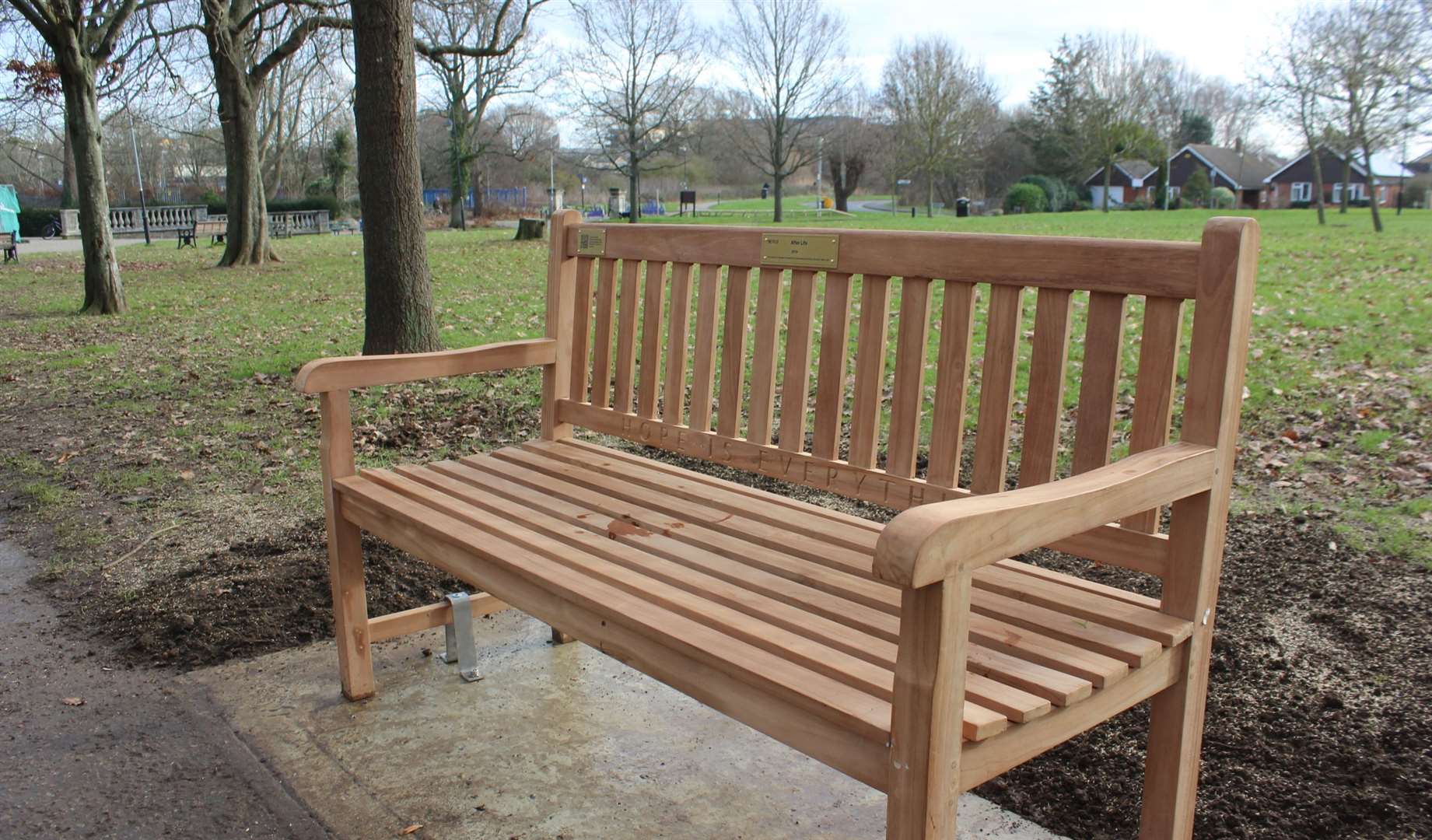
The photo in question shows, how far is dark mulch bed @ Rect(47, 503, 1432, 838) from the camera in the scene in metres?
2.40

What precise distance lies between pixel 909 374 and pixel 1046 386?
34 cm

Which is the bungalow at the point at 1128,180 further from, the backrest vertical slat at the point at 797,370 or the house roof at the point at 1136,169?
the backrest vertical slat at the point at 797,370

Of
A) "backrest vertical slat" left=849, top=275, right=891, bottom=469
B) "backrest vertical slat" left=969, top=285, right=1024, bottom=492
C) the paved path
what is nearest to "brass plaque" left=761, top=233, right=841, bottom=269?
"backrest vertical slat" left=849, top=275, right=891, bottom=469

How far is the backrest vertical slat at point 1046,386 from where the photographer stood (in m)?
2.17

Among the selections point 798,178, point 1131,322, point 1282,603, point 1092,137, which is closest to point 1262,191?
point 1092,137

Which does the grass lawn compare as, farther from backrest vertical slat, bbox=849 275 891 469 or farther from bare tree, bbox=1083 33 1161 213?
bare tree, bbox=1083 33 1161 213

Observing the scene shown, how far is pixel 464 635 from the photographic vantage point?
320cm

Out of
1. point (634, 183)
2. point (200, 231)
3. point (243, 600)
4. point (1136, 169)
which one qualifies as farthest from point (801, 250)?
point (1136, 169)

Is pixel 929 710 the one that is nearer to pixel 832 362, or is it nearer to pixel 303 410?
pixel 832 362

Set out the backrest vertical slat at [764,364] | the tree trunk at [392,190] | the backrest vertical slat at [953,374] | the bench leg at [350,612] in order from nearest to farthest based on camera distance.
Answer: the backrest vertical slat at [953,374] < the backrest vertical slat at [764,364] < the bench leg at [350,612] < the tree trunk at [392,190]

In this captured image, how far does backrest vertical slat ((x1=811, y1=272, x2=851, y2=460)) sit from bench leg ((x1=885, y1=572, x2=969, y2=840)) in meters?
1.13

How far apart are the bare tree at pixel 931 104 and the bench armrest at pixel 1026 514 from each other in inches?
1691

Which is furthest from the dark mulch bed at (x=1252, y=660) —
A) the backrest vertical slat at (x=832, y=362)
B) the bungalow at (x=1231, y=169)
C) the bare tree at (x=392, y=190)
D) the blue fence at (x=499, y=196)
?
the bungalow at (x=1231, y=169)

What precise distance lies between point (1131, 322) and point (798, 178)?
61882 mm
